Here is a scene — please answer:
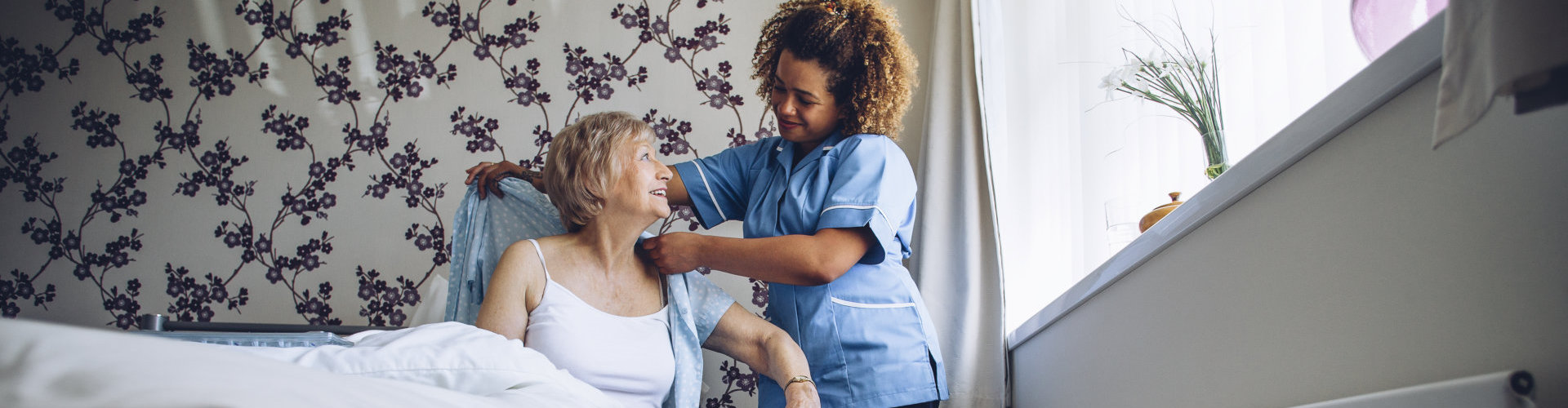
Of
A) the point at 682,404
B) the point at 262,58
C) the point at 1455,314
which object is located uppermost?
the point at 262,58

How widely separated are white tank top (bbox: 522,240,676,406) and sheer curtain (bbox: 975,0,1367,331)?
953mm

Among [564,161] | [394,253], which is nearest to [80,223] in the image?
[394,253]

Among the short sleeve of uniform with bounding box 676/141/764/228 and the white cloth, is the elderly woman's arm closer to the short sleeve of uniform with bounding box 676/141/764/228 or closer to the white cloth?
the short sleeve of uniform with bounding box 676/141/764/228

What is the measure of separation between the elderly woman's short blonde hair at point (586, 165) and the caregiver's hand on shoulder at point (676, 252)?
14 centimetres

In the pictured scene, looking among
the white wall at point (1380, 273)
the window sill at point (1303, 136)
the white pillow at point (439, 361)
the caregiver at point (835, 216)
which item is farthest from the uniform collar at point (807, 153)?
the white pillow at point (439, 361)

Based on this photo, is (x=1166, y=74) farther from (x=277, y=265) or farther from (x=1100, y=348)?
(x=277, y=265)

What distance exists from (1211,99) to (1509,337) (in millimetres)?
993

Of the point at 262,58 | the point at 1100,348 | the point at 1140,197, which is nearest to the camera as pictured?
the point at 1100,348

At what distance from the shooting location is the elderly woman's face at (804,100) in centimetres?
179

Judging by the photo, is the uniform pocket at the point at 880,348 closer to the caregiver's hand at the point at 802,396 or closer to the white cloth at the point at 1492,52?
the caregiver's hand at the point at 802,396

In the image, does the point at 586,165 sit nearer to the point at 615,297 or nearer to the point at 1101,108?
the point at 615,297

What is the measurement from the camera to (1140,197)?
70.7 inches

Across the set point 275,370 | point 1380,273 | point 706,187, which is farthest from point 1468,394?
point 706,187

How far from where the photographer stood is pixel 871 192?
5.47 feet
